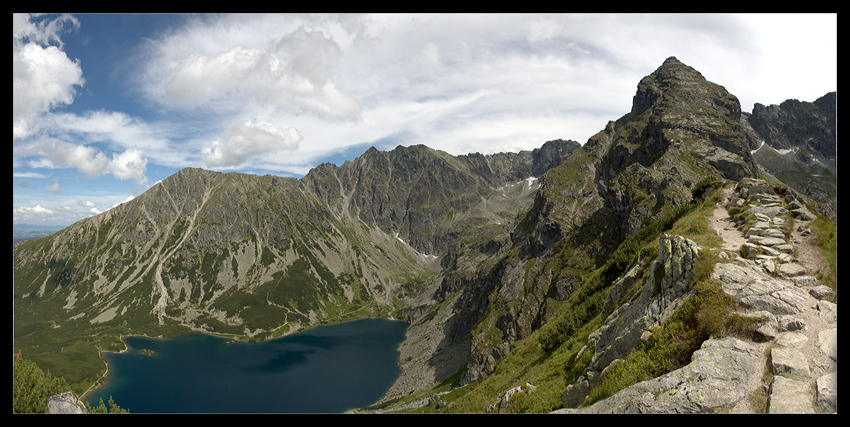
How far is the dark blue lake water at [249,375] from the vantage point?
115 meters

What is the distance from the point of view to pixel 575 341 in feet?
82.0

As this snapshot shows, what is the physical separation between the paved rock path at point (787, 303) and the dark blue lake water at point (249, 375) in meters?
118

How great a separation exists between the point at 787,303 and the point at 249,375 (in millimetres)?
165697

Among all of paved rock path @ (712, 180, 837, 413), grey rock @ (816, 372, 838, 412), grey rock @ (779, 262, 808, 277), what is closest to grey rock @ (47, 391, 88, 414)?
paved rock path @ (712, 180, 837, 413)

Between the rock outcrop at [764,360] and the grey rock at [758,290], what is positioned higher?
the grey rock at [758,290]

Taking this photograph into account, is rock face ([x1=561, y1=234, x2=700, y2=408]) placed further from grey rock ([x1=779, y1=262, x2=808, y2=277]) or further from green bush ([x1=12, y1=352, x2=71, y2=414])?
green bush ([x1=12, y1=352, x2=71, y2=414])

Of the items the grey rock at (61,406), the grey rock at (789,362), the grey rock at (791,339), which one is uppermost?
A: the grey rock at (791,339)

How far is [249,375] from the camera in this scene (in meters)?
141

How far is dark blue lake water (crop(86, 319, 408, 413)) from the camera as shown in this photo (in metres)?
115

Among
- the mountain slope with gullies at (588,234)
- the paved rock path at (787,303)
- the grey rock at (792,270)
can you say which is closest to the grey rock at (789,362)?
the paved rock path at (787,303)

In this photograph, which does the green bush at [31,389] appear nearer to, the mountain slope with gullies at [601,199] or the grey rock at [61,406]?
the grey rock at [61,406]
